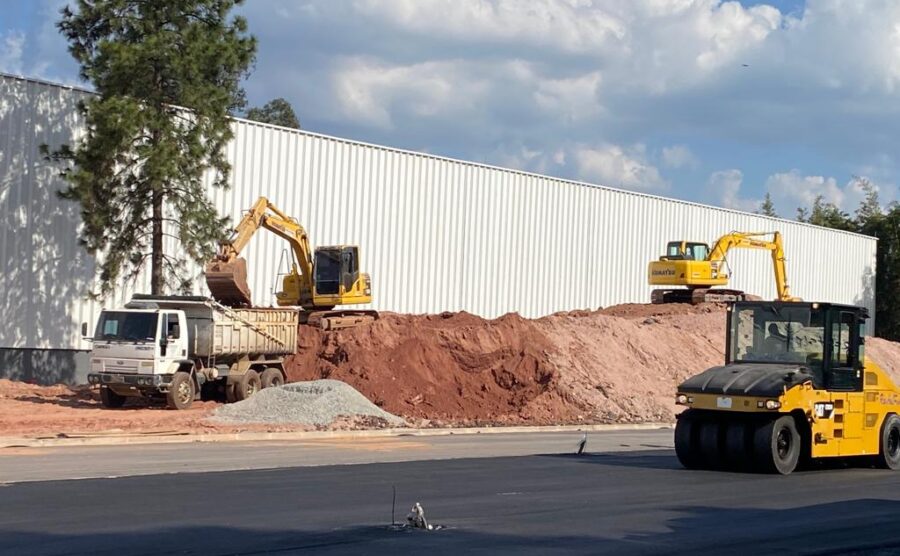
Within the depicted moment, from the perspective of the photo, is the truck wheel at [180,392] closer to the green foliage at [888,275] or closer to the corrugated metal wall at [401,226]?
the corrugated metal wall at [401,226]

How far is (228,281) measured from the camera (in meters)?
33.6

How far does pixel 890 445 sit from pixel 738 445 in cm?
373

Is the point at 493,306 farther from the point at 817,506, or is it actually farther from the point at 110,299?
the point at 817,506

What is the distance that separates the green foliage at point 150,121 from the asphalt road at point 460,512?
700 inches

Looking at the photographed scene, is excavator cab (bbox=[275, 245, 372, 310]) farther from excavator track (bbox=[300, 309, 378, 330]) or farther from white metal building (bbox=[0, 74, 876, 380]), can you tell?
white metal building (bbox=[0, 74, 876, 380])

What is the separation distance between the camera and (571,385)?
37.2 m

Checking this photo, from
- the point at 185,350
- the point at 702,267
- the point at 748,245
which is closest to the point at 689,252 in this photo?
the point at 702,267

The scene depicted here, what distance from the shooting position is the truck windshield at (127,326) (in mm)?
30172

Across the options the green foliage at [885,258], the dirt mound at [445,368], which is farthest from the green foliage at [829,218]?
the dirt mound at [445,368]

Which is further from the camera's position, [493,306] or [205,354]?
[493,306]

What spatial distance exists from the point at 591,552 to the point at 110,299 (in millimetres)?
29509

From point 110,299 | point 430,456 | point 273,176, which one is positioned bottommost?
point 430,456

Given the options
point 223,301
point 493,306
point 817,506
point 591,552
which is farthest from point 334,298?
point 591,552

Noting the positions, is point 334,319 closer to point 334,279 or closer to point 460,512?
point 334,279
